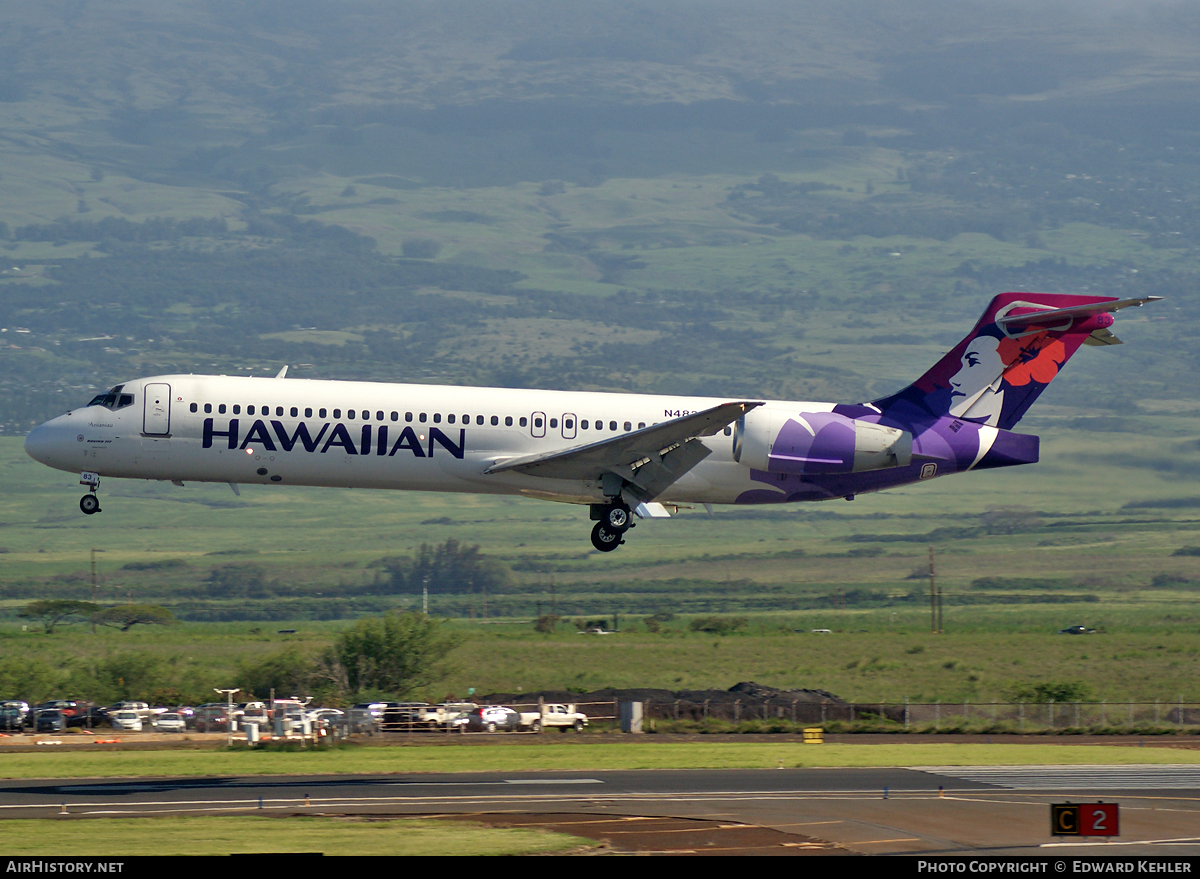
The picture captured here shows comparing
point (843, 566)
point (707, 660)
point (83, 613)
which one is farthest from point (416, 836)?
point (843, 566)

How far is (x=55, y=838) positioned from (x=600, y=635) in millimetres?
55001

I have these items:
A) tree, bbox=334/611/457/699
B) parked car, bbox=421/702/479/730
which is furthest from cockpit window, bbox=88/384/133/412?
Answer: tree, bbox=334/611/457/699

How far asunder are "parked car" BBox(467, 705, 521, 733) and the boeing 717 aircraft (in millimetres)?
12767

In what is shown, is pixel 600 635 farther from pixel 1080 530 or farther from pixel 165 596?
pixel 1080 530

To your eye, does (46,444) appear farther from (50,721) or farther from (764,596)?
(764,596)


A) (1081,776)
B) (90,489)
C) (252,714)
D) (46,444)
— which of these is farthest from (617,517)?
(252,714)

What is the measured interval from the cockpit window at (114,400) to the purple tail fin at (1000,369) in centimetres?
2047

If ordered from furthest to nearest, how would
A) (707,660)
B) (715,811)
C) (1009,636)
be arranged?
(1009,636), (707,660), (715,811)

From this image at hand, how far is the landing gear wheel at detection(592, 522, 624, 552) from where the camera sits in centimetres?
3953

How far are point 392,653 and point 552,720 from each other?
16825 millimetres

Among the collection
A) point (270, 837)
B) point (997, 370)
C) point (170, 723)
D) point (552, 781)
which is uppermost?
point (997, 370)

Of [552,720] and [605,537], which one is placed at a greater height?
[605,537]

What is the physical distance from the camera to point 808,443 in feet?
129
